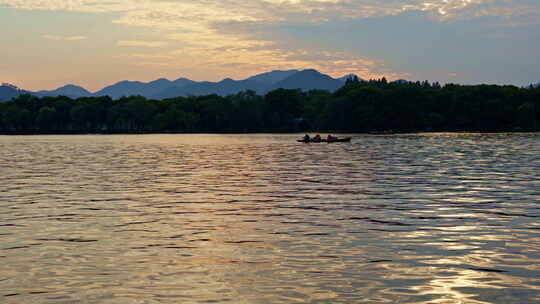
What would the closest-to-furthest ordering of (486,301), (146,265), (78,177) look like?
1. (486,301)
2. (146,265)
3. (78,177)

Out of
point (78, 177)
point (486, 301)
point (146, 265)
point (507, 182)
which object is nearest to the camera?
point (486, 301)

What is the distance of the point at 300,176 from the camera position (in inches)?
1719

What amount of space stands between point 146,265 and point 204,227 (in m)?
6.06

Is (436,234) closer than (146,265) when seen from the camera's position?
No

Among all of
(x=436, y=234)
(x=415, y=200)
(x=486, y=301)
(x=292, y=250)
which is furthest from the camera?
(x=415, y=200)

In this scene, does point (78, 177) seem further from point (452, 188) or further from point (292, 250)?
point (292, 250)

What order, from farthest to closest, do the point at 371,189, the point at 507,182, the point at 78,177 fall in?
1. the point at 78,177
2. the point at 507,182
3. the point at 371,189

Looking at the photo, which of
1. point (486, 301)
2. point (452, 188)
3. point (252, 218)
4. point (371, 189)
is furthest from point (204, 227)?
point (452, 188)

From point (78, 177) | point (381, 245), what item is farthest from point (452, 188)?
point (78, 177)

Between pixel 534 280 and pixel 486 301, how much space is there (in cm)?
230

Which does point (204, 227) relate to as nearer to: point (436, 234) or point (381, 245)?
point (381, 245)

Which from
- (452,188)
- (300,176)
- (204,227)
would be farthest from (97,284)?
(300,176)

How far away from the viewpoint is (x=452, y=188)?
34594mm

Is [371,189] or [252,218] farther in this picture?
Answer: [371,189]
